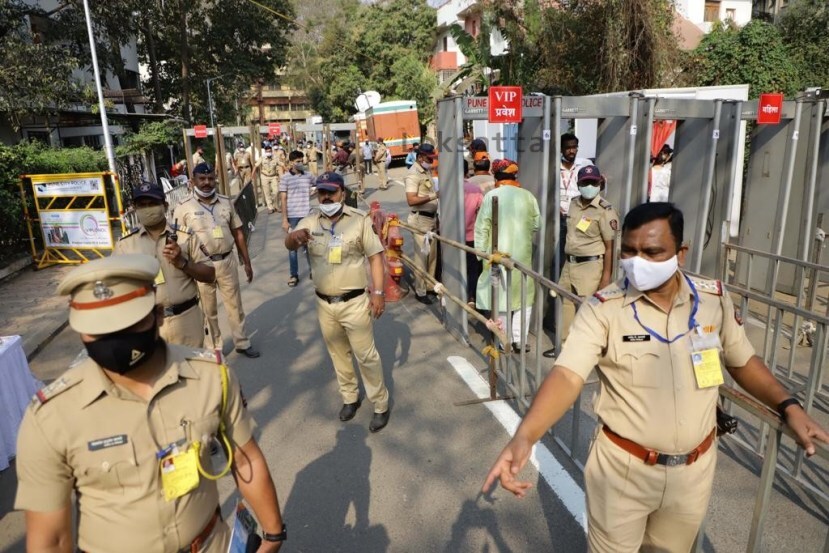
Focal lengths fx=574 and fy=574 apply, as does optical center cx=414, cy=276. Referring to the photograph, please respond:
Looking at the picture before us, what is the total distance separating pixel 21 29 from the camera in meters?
17.4

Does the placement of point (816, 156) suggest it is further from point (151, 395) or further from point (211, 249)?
point (151, 395)

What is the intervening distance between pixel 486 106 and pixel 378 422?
3424mm

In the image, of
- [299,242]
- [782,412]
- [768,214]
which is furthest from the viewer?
[768,214]

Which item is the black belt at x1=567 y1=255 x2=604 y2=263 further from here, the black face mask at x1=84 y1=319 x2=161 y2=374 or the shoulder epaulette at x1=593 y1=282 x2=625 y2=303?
the black face mask at x1=84 y1=319 x2=161 y2=374

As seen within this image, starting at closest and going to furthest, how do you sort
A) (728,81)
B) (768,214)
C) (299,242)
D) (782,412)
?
(782,412), (299,242), (768,214), (728,81)

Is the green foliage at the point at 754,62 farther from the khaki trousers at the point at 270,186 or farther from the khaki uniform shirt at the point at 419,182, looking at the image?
the khaki trousers at the point at 270,186

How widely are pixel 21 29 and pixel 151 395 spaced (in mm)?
20594

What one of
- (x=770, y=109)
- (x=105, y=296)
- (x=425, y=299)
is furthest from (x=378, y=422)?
(x=770, y=109)

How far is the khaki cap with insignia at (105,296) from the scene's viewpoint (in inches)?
68.0

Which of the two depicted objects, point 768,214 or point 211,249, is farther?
point 768,214

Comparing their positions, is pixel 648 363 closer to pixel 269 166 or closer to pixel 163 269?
pixel 163 269

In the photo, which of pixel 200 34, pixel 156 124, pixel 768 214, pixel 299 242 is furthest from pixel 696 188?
pixel 200 34

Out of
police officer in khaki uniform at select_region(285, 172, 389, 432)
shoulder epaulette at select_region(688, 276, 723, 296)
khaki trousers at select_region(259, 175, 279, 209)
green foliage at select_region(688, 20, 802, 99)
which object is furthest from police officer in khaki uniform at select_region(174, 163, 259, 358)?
green foliage at select_region(688, 20, 802, 99)

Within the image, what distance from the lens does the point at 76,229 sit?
11.5m
